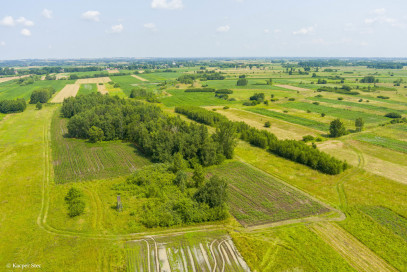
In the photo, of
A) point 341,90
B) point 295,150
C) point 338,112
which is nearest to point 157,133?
point 295,150

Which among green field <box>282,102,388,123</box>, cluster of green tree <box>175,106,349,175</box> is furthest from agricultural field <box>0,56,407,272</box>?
green field <box>282,102,388,123</box>

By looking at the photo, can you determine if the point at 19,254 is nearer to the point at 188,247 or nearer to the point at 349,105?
the point at 188,247

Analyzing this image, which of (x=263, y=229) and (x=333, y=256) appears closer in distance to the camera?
(x=333, y=256)

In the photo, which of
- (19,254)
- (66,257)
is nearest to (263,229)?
(66,257)

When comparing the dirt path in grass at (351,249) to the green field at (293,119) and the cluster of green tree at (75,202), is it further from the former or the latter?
the green field at (293,119)

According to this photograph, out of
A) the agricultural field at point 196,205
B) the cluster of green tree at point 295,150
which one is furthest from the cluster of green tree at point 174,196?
the cluster of green tree at point 295,150
